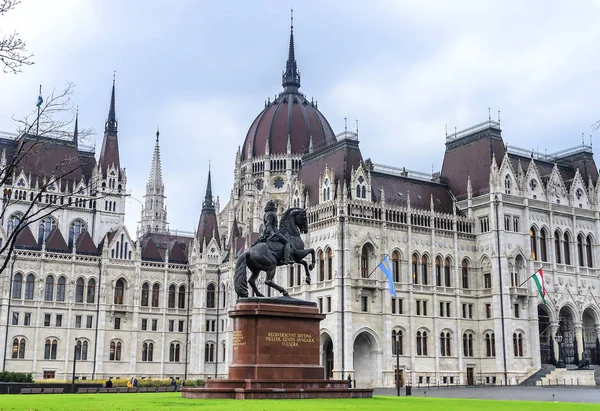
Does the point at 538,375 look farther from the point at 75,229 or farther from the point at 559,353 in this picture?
the point at 75,229

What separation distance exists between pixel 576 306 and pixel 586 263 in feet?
17.9

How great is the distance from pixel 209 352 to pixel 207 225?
50.6 ft

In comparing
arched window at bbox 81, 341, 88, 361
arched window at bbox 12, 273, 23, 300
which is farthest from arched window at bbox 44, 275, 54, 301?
arched window at bbox 81, 341, 88, 361

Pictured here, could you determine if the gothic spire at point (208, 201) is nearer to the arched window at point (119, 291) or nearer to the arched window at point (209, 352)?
the arched window at point (119, 291)

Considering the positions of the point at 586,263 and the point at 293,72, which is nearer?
the point at 586,263

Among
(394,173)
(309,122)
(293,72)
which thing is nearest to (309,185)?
(394,173)

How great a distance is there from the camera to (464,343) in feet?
250

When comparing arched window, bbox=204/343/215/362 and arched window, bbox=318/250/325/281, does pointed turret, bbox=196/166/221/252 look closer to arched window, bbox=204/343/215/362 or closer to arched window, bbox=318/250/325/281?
arched window, bbox=204/343/215/362

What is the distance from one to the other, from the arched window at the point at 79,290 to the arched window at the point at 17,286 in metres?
5.79

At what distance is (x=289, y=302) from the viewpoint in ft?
113

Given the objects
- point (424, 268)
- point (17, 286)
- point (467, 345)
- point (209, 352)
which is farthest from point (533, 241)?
point (17, 286)

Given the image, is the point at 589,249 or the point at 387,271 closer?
the point at 387,271

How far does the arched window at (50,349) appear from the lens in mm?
79750

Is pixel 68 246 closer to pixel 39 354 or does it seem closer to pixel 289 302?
pixel 39 354
